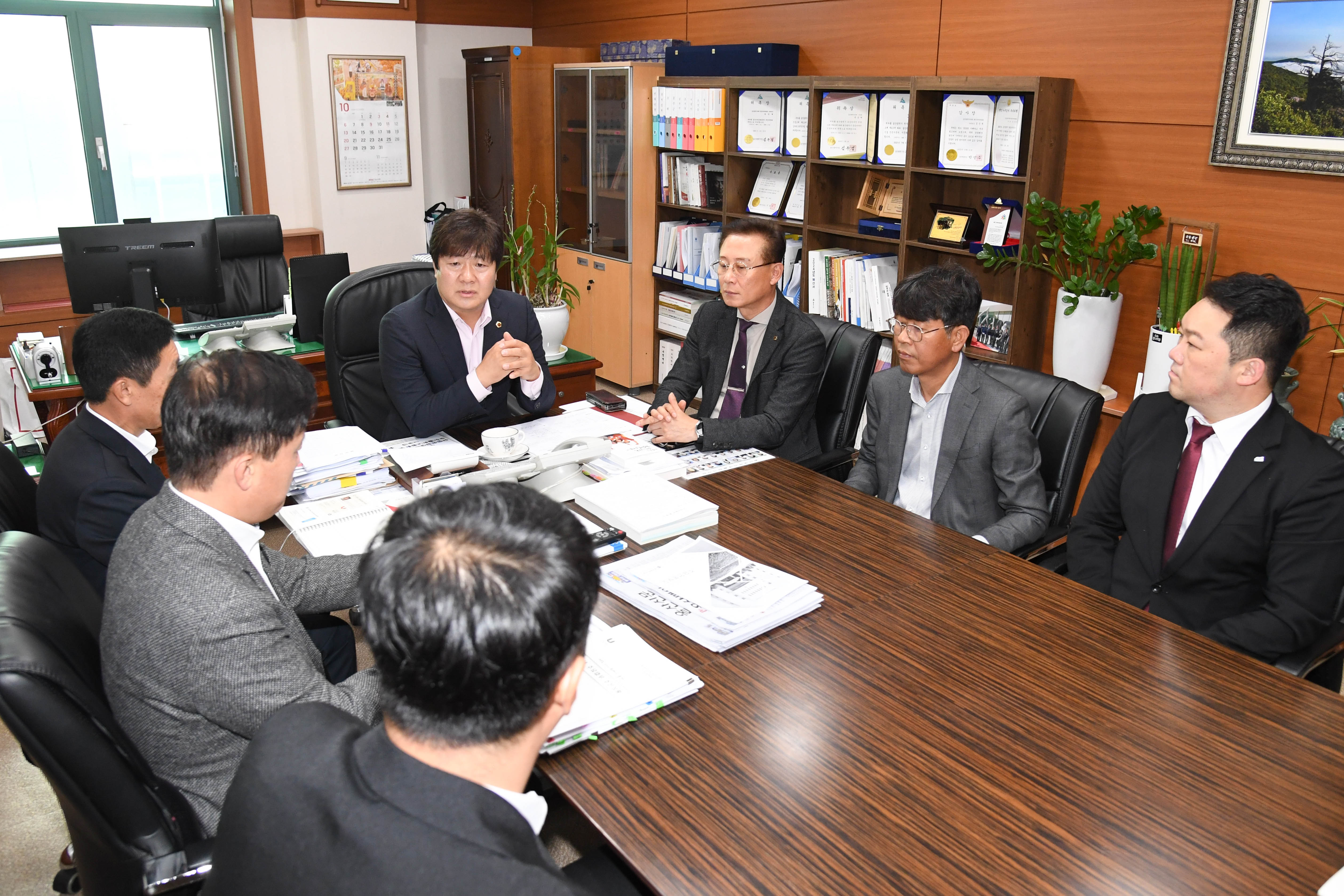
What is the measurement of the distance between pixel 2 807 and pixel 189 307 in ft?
7.06

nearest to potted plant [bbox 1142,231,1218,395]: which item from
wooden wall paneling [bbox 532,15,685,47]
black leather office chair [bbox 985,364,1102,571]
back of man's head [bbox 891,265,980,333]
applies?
black leather office chair [bbox 985,364,1102,571]

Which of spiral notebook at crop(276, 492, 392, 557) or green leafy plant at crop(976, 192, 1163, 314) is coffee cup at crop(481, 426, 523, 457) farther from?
green leafy plant at crop(976, 192, 1163, 314)

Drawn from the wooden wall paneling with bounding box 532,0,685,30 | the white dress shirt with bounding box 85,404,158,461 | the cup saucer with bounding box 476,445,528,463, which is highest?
the wooden wall paneling with bounding box 532,0,685,30

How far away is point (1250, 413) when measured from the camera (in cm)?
205

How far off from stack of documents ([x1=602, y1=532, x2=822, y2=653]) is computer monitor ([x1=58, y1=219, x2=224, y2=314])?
2474 mm

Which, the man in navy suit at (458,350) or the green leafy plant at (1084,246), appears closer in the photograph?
the man in navy suit at (458,350)

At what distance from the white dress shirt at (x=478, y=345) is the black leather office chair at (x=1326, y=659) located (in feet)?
6.67

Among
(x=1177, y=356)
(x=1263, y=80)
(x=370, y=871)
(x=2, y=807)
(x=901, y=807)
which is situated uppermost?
(x=1263, y=80)

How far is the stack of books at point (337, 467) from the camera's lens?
2342mm

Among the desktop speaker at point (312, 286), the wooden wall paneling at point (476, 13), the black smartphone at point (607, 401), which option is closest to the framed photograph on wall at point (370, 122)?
the wooden wall paneling at point (476, 13)

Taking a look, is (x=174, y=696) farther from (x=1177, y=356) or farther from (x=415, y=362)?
(x=1177, y=356)

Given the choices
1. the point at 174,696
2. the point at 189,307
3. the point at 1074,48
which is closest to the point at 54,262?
the point at 189,307

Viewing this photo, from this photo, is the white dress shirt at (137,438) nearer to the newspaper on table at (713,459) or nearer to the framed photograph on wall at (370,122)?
the newspaper on table at (713,459)

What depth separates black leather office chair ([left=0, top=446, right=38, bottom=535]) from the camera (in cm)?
192
